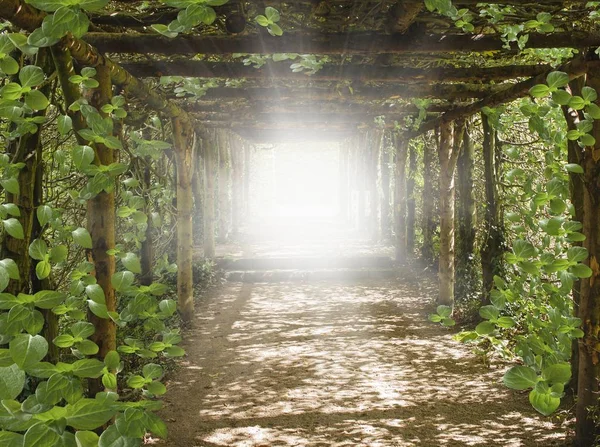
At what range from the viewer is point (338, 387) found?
5.61 m

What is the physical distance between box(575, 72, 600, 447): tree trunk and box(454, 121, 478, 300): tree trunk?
4.87 m

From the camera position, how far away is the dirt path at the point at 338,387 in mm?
4488

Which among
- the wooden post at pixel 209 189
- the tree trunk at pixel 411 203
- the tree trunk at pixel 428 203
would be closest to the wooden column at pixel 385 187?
the tree trunk at pixel 411 203

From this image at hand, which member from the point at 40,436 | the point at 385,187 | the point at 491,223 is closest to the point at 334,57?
the point at 491,223

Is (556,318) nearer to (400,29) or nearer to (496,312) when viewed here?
(496,312)

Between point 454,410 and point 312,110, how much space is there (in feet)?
19.8

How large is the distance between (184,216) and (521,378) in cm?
706

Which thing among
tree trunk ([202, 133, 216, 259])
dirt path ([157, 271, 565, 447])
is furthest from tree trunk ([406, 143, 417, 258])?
tree trunk ([202, 133, 216, 259])

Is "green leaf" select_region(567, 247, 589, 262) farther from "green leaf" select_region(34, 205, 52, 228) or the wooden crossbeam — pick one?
the wooden crossbeam

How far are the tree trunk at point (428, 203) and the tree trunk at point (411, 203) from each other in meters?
0.60

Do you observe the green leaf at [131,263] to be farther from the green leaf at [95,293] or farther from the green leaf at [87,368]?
the green leaf at [87,368]

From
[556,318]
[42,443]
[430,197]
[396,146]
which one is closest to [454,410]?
[556,318]

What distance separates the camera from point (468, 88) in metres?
6.52

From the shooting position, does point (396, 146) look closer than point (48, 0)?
No
